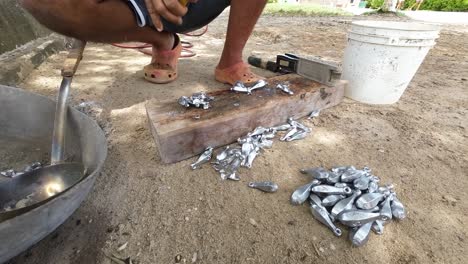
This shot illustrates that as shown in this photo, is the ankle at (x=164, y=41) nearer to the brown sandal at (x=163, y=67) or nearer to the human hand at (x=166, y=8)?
the brown sandal at (x=163, y=67)

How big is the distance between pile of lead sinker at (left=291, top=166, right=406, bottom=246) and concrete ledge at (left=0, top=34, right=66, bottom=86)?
5.85 feet

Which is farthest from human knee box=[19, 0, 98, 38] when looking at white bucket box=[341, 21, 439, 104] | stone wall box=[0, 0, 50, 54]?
white bucket box=[341, 21, 439, 104]

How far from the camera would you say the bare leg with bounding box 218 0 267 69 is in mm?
1597

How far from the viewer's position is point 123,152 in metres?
1.22

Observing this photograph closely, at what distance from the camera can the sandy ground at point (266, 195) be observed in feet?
2.69

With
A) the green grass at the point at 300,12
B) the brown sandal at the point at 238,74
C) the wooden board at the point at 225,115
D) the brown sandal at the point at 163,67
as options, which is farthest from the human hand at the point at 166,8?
the green grass at the point at 300,12

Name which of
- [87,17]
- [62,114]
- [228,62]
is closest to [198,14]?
[228,62]

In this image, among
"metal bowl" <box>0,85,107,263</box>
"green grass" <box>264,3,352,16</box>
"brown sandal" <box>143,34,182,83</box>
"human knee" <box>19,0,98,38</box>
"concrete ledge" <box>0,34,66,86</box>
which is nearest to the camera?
"metal bowl" <box>0,85,107,263</box>

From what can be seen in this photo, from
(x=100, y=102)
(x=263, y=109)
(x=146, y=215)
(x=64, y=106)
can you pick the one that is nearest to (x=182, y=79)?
(x=100, y=102)

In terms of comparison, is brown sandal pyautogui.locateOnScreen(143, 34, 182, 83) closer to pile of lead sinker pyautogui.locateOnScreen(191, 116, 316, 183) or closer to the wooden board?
the wooden board

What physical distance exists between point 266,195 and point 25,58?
6.31 ft

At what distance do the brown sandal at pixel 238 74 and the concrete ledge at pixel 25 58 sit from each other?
1280 millimetres

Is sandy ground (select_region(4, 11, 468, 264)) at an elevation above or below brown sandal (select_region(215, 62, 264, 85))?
below

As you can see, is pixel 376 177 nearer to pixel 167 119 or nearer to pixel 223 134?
pixel 223 134
